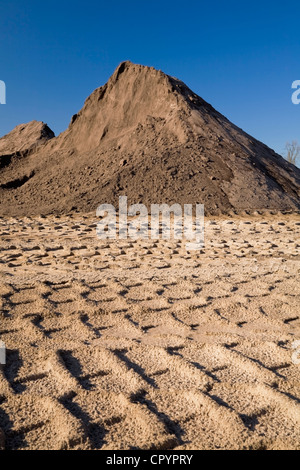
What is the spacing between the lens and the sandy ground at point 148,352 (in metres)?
1.75

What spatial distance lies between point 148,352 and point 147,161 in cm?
856

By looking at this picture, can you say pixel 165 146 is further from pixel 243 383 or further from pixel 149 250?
pixel 243 383

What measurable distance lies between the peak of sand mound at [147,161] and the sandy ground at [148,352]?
5.01 m

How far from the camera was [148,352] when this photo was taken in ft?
8.25

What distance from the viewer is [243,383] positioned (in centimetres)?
214

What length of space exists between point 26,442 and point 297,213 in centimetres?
904

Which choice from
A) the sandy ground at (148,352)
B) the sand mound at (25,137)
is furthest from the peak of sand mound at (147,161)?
the sandy ground at (148,352)

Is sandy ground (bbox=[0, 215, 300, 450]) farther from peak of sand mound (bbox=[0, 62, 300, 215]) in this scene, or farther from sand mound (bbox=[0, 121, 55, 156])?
sand mound (bbox=[0, 121, 55, 156])

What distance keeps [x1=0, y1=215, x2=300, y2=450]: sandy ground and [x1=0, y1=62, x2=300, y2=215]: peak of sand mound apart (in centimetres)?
501

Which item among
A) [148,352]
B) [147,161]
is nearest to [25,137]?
[147,161]

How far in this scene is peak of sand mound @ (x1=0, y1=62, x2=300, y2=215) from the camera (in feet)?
32.2

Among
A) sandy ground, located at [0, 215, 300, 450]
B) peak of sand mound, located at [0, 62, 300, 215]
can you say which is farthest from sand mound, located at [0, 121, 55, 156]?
sandy ground, located at [0, 215, 300, 450]

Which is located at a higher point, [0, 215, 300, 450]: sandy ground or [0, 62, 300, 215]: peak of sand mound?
[0, 62, 300, 215]: peak of sand mound

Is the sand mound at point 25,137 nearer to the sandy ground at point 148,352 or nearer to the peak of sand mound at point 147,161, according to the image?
the peak of sand mound at point 147,161
